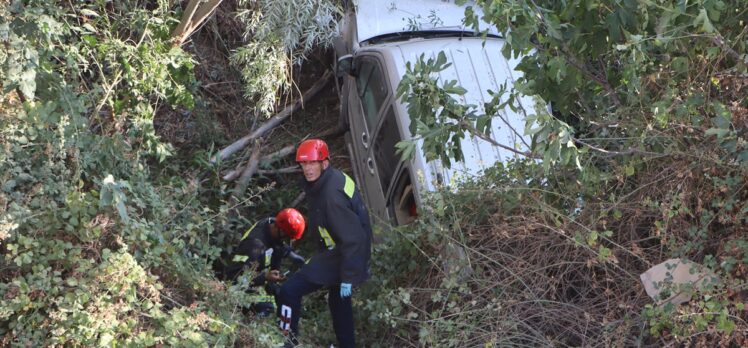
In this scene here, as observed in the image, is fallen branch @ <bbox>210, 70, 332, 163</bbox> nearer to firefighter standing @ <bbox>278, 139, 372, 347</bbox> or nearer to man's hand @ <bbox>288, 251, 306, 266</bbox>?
man's hand @ <bbox>288, 251, 306, 266</bbox>

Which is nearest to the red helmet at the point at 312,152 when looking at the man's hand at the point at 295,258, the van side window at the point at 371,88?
the man's hand at the point at 295,258

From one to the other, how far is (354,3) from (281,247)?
2220 millimetres

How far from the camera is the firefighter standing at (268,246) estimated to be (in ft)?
22.9

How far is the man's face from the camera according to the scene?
647 cm

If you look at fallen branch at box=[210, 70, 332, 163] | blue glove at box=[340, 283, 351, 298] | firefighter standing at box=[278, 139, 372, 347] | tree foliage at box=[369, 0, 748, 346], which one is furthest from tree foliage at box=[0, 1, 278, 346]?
fallen branch at box=[210, 70, 332, 163]

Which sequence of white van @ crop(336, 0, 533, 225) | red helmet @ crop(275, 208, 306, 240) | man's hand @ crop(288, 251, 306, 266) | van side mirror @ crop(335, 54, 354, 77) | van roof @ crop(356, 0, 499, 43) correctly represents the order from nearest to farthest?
red helmet @ crop(275, 208, 306, 240) < white van @ crop(336, 0, 533, 225) < man's hand @ crop(288, 251, 306, 266) < van roof @ crop(356, 0, 499, 43) < van side mirror @ crop(335, 54, 354, 77)

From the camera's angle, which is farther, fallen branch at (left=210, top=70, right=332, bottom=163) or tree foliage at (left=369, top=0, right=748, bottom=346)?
fallen branch at (left=210, top=70, right=332, bottom=163)

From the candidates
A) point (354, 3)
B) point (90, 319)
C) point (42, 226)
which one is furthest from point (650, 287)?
point (354, 3)

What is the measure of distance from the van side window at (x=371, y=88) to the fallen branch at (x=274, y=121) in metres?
0.73

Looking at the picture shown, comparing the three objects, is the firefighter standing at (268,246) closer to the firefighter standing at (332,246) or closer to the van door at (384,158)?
the firefighter standing at (332,246)

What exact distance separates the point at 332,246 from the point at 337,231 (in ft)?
0.77

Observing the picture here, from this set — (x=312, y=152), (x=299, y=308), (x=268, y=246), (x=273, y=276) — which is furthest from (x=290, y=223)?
(x=312, y=152)

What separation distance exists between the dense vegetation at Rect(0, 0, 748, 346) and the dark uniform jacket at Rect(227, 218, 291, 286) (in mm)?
357

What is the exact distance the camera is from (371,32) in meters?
8.63
